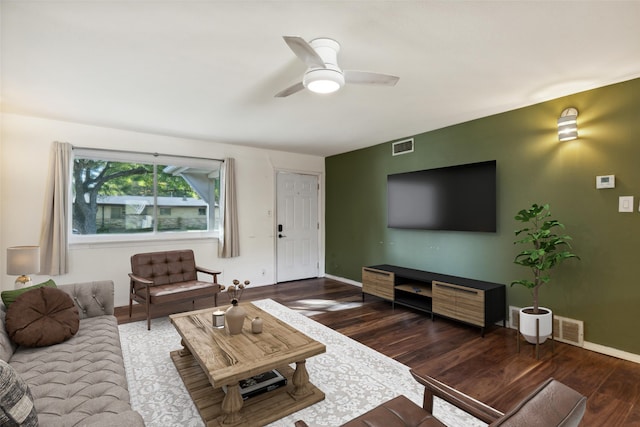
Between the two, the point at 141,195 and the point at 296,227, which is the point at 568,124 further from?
the point at 141,195

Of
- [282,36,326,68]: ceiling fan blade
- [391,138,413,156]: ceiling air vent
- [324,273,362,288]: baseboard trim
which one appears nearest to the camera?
[282,36,326,68]: ceiling fan blade

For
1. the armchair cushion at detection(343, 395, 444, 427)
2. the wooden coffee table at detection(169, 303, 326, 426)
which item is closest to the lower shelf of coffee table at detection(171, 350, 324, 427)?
the wooden coffee table at detection(169, 303, 326, 426)

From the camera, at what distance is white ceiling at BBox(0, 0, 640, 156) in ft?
6.05

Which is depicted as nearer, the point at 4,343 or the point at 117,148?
the point at 4,343

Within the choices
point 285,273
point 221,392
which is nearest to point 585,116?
point 221,392

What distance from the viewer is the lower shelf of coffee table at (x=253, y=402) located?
1926mm

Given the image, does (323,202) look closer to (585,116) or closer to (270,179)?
(270,179)

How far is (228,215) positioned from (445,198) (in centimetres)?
328

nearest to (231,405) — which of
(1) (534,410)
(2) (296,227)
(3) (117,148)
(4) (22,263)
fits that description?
(1) (534,410)

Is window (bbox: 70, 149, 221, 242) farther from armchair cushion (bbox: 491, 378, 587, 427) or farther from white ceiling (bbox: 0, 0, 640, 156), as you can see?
armchair cushion (bbox: 491, 378, 587, 427)

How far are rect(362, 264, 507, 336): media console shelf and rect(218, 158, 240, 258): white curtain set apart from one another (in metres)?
2.19

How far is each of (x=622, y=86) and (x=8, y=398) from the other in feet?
14.8

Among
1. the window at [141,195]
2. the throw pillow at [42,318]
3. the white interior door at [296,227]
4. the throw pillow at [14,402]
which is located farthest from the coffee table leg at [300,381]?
the white interior door at [296,227]

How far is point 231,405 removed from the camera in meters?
1.88
